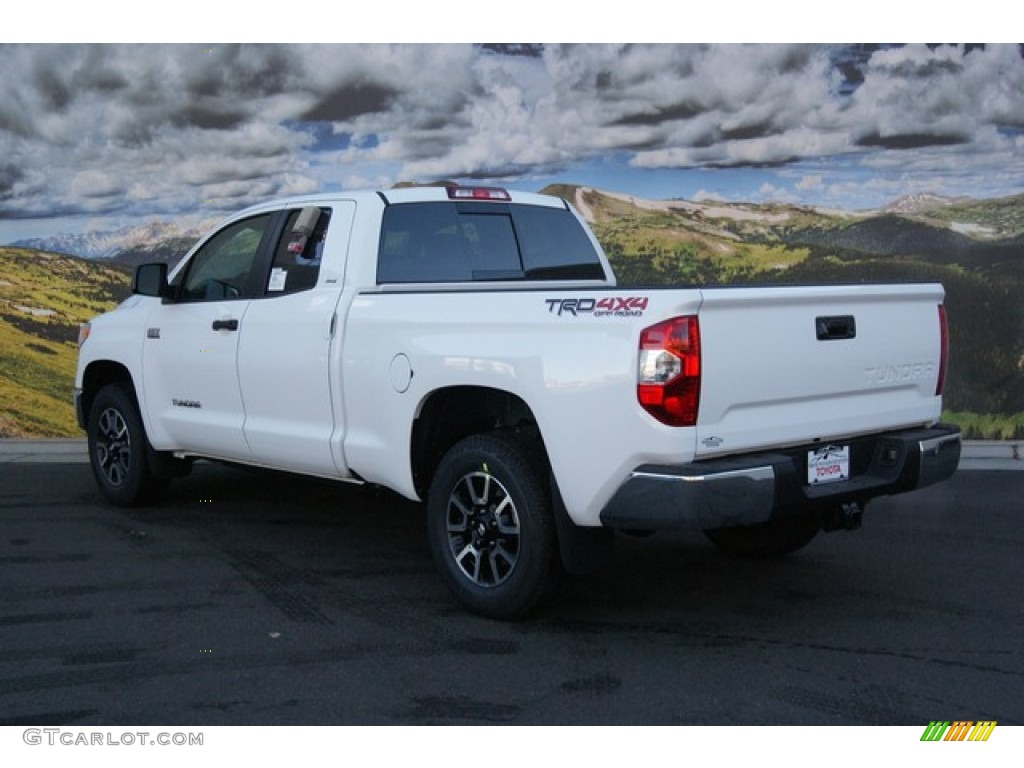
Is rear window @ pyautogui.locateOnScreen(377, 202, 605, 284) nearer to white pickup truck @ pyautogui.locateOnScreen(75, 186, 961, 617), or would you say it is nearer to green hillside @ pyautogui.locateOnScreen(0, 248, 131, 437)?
white pickup truck @ pyautogui.locateOnScreen(75, 186, 961, 617)

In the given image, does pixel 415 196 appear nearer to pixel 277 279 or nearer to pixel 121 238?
pixel 277 279

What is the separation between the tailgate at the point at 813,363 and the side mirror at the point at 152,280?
377 cm

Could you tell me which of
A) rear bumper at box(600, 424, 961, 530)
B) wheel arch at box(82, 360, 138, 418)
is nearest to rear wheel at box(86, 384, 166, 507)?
wheel arch at box(82, 360, 138, 418)

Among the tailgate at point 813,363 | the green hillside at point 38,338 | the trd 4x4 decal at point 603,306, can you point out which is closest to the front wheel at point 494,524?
the trd 4x4 decal at point 603,306

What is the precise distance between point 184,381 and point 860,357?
384 cm

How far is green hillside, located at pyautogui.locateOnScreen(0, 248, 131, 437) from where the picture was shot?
36.3 feet

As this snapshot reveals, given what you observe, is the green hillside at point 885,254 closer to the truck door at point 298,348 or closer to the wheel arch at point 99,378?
the wheel arch at point 99,378

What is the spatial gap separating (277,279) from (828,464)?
3.03 m

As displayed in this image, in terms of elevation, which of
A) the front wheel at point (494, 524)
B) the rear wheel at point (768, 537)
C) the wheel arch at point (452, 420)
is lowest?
the rear wheel at point (768, 537)

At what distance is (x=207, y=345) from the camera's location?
261 inches

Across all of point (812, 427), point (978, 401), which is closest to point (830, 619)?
point (812, 427)

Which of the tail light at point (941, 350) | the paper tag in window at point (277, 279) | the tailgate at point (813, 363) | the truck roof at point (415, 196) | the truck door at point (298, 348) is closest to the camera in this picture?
the tailgate at point (813, 363)

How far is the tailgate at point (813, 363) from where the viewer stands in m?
4.43

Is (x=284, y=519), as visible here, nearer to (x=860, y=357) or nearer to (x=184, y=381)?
(x=184, y=381)
